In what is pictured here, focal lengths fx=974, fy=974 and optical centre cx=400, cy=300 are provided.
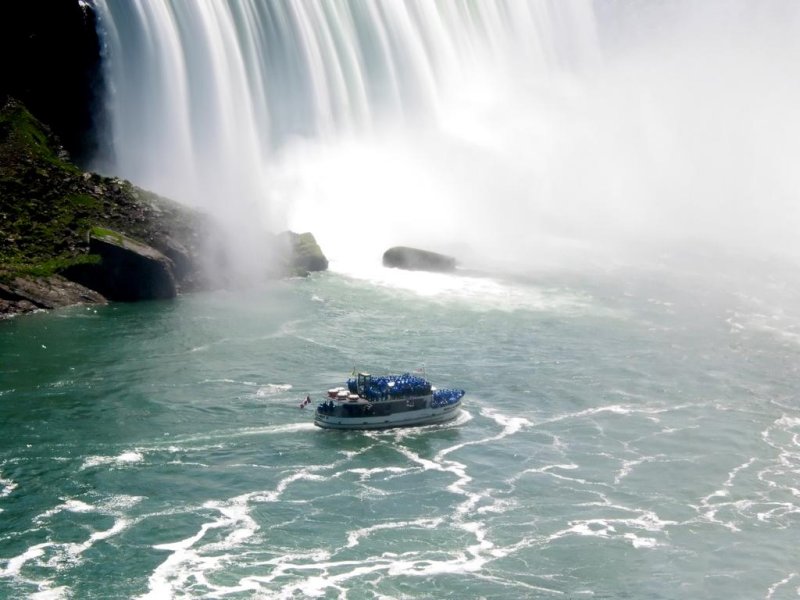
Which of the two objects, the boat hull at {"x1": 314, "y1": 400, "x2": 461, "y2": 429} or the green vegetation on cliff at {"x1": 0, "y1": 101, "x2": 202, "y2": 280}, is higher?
the green vegetation on cliff at {"x1": 0, "y1": 101, "x2": 202, "y2": 280}

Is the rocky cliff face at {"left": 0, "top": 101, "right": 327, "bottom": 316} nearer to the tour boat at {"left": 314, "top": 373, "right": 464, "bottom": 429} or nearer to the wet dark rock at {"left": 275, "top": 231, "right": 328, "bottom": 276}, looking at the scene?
the wet dark rock at {"left": 275, "top": 231, "right": 328, "bottom": 276}

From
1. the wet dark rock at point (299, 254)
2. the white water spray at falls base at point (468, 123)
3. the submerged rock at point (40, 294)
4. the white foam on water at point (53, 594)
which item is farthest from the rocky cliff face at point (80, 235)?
the white foam on water at point (53, 594)

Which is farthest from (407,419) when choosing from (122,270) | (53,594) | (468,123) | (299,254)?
(468,123)

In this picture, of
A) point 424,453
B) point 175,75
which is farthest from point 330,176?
point 424,453

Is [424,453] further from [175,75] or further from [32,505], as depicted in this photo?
[175,75]

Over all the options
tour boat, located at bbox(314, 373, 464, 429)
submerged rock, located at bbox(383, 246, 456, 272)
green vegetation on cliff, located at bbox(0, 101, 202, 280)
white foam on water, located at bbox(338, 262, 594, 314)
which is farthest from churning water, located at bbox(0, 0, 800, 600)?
green vegetation on cliff, located at bbox(0, 101, 202, 280)

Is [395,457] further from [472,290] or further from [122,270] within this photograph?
[472,290]

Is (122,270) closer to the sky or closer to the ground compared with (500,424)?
closer to the sky
